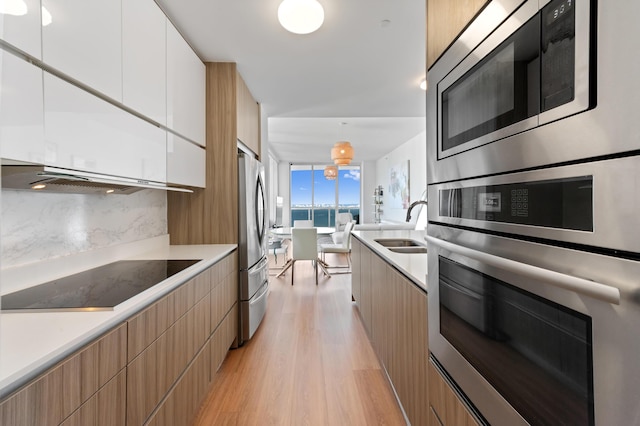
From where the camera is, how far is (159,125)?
184 cm

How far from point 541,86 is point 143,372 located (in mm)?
1495

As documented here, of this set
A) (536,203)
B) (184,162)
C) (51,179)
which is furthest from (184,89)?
(536,203)

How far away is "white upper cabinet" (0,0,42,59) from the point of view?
0.88 meters

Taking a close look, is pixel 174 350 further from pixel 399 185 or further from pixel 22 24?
pixel 399 185

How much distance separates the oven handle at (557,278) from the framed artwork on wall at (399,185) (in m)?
6.51

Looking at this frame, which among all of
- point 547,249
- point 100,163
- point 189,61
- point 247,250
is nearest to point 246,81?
point 189,61

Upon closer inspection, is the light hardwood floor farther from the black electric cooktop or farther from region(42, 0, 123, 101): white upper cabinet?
region(42, 0, 123, 101): white upper cabinet

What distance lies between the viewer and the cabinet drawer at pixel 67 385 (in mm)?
666

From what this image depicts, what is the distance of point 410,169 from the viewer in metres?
6.92

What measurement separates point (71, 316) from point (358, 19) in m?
2.22

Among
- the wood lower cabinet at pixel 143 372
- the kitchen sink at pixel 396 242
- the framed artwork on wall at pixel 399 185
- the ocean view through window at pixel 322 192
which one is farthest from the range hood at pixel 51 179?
the ocean view through window at pixel 322 192

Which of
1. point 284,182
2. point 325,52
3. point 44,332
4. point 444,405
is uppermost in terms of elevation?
point 325,52

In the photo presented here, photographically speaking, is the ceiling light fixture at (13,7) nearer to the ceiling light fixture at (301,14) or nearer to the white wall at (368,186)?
the ceiling light fixture at (301,14)

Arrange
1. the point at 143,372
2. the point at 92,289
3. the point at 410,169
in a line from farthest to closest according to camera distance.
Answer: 1. the point at 410,169
2. the point at 92,289
3. the point at 143,372
